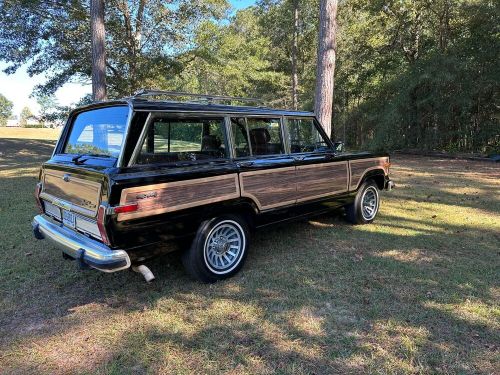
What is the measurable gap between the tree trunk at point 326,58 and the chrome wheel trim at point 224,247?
15.9 ft

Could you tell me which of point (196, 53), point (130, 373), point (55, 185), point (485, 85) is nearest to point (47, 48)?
point (196, 53)

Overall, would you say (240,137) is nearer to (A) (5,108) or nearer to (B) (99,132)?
(B) (99,132)

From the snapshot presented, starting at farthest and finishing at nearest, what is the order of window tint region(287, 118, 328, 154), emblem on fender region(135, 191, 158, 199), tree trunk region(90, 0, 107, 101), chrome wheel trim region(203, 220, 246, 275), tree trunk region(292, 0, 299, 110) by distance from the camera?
tree trunk region(292, 0, 299, 110)
tree trunk region(90, 0, 107, 101)
window tint region(287, 118, 328, 154)
chrome wheel trim region(203, 220, 246, 275)
emblem on fender region(135, 191, 158, 199)

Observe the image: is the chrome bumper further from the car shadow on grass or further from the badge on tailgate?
the car shadow on grass

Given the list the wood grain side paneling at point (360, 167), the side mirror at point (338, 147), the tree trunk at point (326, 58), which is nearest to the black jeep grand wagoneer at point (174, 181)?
the side mirror at point (338, 147)

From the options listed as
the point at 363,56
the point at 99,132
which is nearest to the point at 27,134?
the point at 363,56

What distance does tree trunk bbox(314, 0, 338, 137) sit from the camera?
8094 millimetres

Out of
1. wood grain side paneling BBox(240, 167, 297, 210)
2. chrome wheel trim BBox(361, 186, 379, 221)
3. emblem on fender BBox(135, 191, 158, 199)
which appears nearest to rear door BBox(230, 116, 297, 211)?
wood grain side paneling BBox(240, 167, 297, 210)

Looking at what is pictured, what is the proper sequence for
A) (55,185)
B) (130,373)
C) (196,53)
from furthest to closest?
(196,53), (55,185), (130,373)

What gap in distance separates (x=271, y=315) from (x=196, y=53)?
56.6 feet

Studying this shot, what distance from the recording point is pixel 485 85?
13852mm

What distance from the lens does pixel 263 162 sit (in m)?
4.14

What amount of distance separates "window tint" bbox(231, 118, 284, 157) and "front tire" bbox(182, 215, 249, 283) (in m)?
0.80

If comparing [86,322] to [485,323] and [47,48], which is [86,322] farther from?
[47,48]
